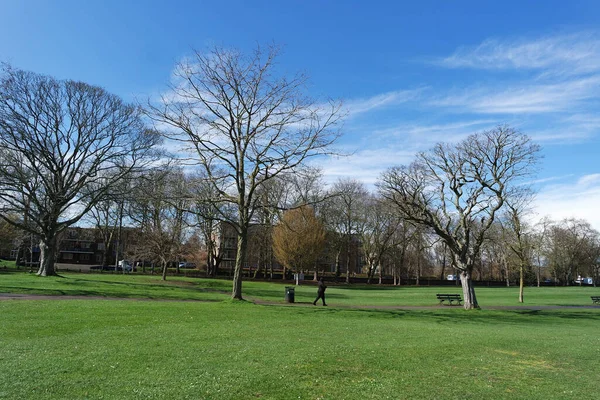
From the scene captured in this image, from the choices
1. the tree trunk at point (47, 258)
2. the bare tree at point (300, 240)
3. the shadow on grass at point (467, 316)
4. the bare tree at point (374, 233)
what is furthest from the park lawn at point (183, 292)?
the bare tree at point (374, 233)

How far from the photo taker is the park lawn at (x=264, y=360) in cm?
709

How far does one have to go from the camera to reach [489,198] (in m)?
30.0

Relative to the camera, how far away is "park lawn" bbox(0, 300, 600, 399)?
7.09 m

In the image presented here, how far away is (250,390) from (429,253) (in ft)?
315

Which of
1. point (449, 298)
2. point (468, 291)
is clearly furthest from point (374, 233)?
point (468, 291)

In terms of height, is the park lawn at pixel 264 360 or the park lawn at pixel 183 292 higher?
the park lawn at pixel 264 360

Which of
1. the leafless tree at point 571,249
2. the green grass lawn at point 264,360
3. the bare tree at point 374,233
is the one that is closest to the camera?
the green grass lawn at point 264,360

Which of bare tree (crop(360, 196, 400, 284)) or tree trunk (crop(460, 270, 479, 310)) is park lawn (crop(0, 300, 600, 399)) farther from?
bare tree (crop(360, 196, 400, 284))

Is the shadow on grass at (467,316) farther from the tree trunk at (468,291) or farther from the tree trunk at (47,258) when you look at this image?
the tree trunk at (47,258)

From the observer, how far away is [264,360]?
360 inches

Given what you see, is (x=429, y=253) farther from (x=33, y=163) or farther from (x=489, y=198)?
(x=33, y=163)

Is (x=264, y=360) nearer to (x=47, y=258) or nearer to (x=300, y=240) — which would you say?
(x=47, y=258)

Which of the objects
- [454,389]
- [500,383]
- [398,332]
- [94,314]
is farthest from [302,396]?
[94,314]

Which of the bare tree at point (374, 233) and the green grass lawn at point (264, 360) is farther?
the bare tree at point (374, 233)
